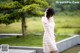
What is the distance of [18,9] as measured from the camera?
773cm

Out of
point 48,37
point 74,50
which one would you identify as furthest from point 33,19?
point 48,37

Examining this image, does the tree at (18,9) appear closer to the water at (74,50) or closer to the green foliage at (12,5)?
the green foliage at (12,5)

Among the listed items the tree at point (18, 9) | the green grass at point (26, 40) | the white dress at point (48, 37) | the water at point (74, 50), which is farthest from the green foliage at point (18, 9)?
the white dress at point (48, 37)

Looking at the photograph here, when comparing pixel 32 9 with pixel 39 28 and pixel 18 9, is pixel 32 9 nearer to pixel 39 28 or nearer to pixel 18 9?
pixel 18 9

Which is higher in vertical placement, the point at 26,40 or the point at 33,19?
the point at 33,19

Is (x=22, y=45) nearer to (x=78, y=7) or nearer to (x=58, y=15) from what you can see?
(x=58, y=15)

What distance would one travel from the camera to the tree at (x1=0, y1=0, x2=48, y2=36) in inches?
300

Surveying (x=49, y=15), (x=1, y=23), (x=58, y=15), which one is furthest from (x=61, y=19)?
(x=49, y=15)

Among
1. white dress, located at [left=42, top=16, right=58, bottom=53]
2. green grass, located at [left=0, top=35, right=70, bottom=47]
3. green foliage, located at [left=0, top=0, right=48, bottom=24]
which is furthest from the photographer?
green foliage, located at [left=0, top=0, right=48, bottom=24]

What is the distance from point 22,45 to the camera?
723 cm

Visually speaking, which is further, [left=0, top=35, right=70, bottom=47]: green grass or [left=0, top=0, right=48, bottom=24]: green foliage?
[left=0, top=0, right=48, bottom=24]: green foliage

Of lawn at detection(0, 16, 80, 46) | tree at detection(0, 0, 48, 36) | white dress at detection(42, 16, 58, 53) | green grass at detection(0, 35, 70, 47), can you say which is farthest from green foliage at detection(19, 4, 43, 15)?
white dress at detection(42, 16, 58, 53)

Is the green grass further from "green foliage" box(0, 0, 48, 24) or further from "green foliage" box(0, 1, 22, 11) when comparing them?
"green foliage" box(0, 1, 22, 11)

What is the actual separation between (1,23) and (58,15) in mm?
1804
